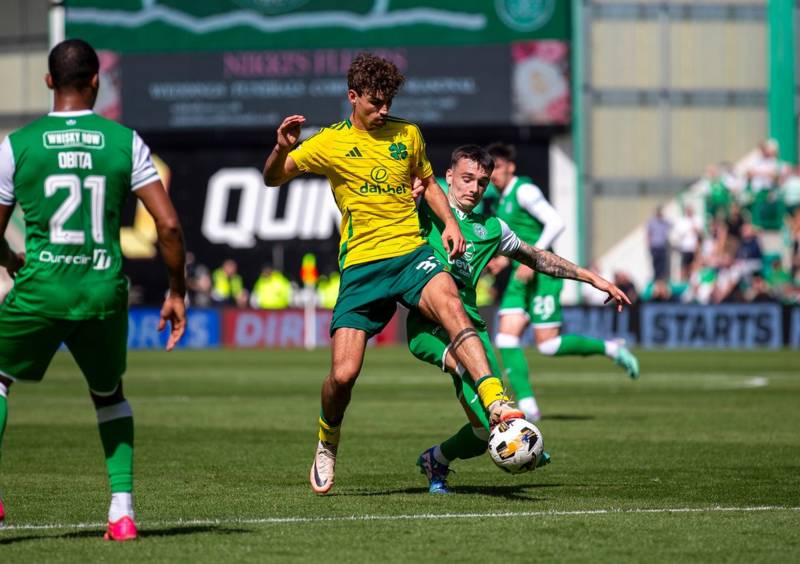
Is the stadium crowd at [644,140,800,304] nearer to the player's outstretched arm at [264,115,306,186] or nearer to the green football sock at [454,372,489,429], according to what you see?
the green football sock at [454,372,489,429]

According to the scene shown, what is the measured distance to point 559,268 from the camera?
360 inches

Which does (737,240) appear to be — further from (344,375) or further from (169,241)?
(169,241)

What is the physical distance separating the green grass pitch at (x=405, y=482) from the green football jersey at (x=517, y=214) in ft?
5.65

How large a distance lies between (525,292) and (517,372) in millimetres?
757

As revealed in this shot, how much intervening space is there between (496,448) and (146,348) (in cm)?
2821

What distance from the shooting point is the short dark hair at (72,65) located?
22.4 feet

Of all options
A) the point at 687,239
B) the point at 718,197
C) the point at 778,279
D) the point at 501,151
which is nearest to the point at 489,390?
the point at 501,151

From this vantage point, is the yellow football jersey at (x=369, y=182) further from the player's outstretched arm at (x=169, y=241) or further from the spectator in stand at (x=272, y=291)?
the spectator in stand at (x=272, y=291)

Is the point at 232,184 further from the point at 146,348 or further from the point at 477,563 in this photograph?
the point at 477,563

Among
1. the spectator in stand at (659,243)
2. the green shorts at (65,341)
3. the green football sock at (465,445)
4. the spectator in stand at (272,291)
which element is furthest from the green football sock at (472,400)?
the spectator in stand at (272,291)

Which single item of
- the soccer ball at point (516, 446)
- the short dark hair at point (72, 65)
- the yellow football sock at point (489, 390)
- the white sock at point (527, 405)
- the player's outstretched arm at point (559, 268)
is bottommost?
the white sock at point (527, 405)

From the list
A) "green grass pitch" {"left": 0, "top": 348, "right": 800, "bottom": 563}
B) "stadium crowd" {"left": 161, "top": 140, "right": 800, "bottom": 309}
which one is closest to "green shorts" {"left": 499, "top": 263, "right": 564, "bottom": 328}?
"green grass pitch" {"left": 0, "top": 348, "right": 800, "bottom": 563}

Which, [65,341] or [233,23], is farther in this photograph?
[233,23]

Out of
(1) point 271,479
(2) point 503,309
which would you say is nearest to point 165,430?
(2) point 503,309
